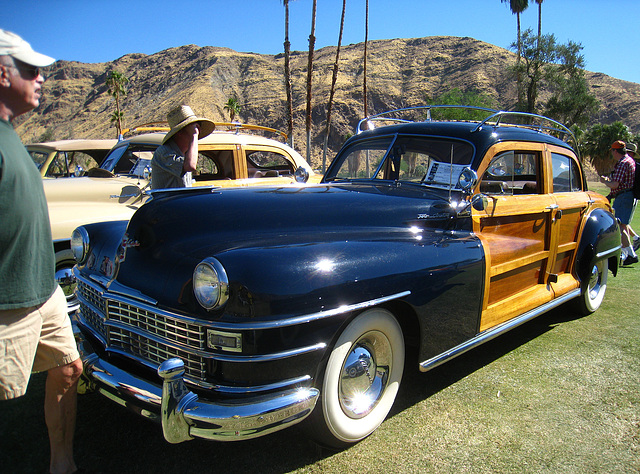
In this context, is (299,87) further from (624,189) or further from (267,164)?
(624,189)

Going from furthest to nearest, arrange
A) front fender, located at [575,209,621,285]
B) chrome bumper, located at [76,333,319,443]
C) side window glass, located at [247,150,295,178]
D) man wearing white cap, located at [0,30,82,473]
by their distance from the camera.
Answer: side window glass, located at [247,150,295,178] → front fender, located at [575,209,621,285] → chrome bumper, located at [76,333,319,443] → man wearing white cap, located at [0,30,82,473]

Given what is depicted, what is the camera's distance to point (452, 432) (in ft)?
8.16

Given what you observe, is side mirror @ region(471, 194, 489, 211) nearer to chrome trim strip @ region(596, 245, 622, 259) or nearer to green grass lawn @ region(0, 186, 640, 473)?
green grass lawn @ region(0, 186, 640, 473)

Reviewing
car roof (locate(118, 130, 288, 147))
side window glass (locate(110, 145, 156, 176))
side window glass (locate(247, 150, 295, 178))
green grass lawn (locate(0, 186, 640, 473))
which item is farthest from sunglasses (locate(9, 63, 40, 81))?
side window glass (locate(247, 150, 295, 178))

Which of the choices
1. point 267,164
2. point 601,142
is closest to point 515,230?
point 267,164

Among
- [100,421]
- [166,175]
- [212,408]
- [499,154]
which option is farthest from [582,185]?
[100,421]

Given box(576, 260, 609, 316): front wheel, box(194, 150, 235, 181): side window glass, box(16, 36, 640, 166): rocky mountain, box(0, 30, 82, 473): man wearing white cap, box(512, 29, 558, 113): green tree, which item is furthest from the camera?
box(16, 36, 640, 166): rocky mountain

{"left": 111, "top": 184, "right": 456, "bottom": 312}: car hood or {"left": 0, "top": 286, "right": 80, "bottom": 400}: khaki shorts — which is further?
{"left": 111, "top": 184, "right": 456, "bottom": 312}: car hood

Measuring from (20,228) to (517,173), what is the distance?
3.50 m

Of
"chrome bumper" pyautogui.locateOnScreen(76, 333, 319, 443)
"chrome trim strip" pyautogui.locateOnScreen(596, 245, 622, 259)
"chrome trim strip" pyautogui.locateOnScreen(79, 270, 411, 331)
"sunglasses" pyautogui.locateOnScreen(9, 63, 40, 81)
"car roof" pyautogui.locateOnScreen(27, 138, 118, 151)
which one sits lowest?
"chrome bumper" pyautogui.locateOnScreen(76, 333, 319, 443)

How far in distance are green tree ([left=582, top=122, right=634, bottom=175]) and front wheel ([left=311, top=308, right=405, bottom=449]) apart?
3340cm

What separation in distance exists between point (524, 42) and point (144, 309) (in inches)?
1619

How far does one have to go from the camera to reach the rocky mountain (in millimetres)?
63750

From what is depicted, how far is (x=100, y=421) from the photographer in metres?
2.56
